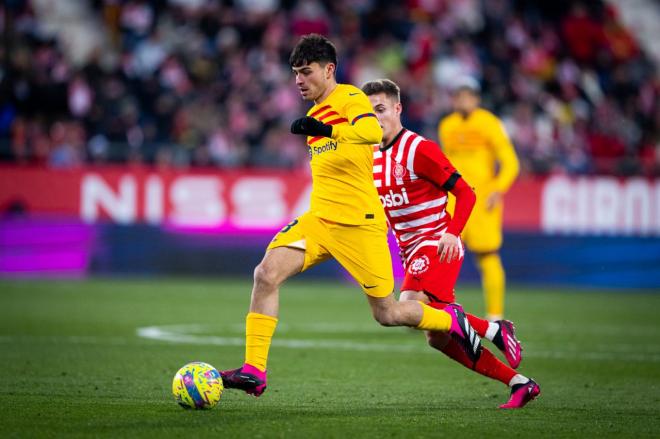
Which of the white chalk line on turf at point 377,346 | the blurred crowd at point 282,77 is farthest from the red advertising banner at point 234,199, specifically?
the white chalk line on turf at point 377,346

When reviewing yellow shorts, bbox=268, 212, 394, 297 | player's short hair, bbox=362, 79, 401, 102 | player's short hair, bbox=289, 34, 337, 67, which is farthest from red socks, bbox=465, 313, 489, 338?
player's short hair, bbox=289, 34, 337, 67

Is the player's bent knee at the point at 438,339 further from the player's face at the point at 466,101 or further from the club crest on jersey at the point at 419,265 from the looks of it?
the player's face at the point at 466,101

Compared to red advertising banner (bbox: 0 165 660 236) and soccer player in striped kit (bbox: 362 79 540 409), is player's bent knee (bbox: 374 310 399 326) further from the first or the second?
red advertising banner (bbox: 0 165 660 236)

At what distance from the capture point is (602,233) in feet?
62.3

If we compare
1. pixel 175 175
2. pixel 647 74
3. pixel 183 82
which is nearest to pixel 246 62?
pixel 183 82

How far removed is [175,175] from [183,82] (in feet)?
7.62

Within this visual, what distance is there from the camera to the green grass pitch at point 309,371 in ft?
19.9

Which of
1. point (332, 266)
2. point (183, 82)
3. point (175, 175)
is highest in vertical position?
point (183, 82)

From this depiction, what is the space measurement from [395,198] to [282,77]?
13490mm

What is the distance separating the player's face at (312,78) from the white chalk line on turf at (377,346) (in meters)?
3.81

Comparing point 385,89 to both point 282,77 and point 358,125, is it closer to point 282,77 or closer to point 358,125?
point 358,125

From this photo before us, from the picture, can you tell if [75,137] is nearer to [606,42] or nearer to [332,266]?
[332,266]

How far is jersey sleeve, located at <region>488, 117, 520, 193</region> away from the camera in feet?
37.8

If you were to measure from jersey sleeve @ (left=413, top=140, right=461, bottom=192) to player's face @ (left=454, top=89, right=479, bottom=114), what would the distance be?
415 centimetres
